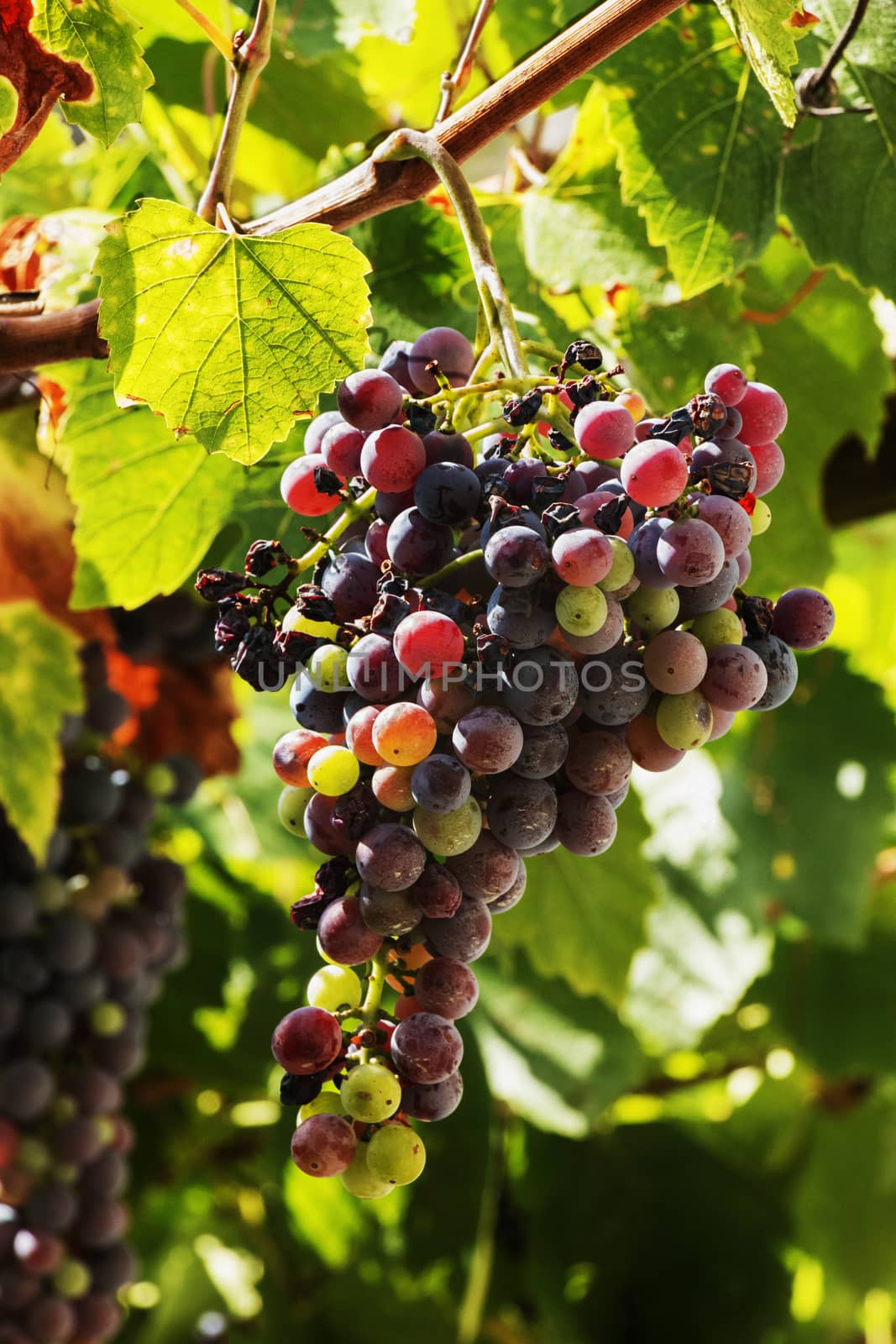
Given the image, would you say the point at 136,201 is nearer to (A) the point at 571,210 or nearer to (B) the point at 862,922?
(A) the point at 571,210

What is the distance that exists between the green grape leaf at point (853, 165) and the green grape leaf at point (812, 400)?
0.69ft

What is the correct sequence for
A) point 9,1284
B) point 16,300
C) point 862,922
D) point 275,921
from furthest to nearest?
1. point 275,921
2. point 862,922
3. point 9,1284
4. point 16,300

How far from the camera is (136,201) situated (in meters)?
0.68

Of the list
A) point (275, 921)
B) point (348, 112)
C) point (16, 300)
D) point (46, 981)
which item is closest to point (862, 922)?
point (275, 921)

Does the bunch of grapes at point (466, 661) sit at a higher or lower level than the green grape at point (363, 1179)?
higher

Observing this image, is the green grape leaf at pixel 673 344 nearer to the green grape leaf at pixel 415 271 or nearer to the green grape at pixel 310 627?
the green grape leaf at pixel 415 271

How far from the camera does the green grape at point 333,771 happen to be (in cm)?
60

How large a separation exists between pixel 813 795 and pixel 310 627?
1.28 m

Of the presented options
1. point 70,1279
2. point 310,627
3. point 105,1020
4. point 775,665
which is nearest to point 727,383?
point 775,665

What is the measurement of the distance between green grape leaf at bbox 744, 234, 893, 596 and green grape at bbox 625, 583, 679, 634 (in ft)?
1.97

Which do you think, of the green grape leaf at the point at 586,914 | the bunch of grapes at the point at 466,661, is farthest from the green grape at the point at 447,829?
the green grape leaf at the point at 586,914

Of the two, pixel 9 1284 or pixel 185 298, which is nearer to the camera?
pixel 185 298

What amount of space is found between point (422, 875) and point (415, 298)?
532 millimetres

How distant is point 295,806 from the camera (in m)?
0.66
